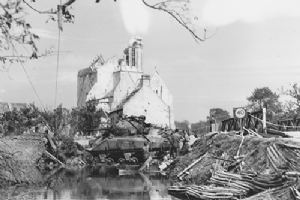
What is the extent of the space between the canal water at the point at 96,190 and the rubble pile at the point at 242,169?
1.24 meters

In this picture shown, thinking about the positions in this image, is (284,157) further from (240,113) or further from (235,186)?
(240,113)

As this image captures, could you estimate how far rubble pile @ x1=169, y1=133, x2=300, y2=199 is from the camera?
50.4 ft

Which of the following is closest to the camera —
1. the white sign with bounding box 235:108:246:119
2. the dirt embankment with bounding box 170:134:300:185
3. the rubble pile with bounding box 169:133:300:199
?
the rubble pile with bounding box 169:133:300:199

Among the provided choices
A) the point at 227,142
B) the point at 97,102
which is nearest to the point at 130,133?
the point at 227,142

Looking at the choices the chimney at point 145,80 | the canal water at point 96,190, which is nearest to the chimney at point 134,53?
the chimney at point 145,80

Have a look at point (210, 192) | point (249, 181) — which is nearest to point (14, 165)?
point (210, 192)

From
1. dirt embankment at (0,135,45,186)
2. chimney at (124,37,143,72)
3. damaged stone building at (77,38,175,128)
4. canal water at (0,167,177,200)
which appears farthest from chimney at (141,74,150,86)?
dirt embankment at (0,135,45,186)

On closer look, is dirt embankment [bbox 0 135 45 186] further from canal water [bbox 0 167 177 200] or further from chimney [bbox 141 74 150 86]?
chimney [bbox 141 74 150 86]

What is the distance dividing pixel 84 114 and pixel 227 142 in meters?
42.1

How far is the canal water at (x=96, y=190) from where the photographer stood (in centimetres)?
1817

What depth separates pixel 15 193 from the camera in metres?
19.1

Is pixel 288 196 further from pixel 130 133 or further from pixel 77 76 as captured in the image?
pixel 77 76

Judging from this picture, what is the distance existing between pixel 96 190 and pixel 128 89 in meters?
55.7

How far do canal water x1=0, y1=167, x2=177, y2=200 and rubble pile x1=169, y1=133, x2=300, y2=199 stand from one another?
4.08 feet
